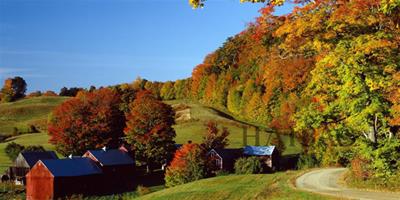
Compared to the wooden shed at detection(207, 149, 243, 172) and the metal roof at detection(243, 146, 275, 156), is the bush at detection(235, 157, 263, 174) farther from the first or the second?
the metal roof at detection(243, 146, 275, 156)

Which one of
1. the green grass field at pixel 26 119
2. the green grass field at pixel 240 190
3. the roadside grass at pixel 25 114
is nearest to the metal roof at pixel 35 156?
the green grass field at pixel 26 119

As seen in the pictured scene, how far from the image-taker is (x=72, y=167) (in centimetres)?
5647

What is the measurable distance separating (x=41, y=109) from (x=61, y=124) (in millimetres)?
68877

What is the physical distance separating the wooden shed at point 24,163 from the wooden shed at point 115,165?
6299mm

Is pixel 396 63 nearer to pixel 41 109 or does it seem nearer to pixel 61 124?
pixel 61 124

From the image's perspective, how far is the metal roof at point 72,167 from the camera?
2136 inches

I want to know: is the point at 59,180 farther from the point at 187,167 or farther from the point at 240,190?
the point at 240,190

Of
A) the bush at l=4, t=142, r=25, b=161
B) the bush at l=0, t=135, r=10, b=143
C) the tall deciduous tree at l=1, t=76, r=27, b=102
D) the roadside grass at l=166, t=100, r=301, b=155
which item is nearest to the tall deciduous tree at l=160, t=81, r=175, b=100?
the tall deciduous tree at l=1, t=76, r=27, b=102

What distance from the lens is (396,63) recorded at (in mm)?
21078

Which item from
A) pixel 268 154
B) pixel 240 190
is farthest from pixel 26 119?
pixel 240 190

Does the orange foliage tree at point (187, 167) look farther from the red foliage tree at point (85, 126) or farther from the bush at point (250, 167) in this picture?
the red foliage tree at point (85, 126)

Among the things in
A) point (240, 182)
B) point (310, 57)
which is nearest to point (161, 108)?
point (240, 182)

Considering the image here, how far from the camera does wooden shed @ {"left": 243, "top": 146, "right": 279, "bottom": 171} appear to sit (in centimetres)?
6438

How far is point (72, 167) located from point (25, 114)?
78.9 metres
